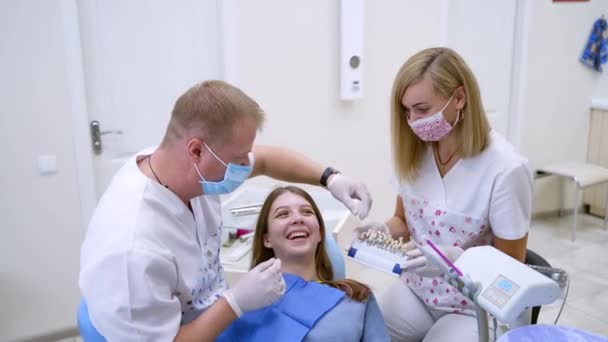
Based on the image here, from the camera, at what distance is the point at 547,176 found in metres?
3.91

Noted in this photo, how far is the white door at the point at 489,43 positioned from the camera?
334cm

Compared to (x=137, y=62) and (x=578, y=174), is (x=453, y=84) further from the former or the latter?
(x=578, y=174)

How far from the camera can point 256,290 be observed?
118cm

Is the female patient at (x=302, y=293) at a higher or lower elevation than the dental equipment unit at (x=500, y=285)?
lower

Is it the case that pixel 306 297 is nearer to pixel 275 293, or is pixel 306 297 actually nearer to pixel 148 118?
pixel 275 293

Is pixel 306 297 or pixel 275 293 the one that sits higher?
pixel 275 293

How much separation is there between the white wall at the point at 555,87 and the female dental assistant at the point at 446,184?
239 centimetres

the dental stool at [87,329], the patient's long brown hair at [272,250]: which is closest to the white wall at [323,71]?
the patient's long brown hair at [272,250]

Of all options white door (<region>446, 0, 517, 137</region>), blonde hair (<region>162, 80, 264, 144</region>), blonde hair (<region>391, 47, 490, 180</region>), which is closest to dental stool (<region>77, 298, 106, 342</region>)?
blonde hair (<region>162, 80, 264, 144</region>)

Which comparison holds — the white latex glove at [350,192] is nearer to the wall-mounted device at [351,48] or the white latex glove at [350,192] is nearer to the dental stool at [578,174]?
the wall-mounted device at [351,48]

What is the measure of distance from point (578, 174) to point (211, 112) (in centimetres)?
327

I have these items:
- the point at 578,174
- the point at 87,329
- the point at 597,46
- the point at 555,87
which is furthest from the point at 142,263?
the point at 597,46

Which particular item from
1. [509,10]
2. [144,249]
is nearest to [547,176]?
[509,10]

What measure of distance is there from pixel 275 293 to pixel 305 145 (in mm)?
1769
